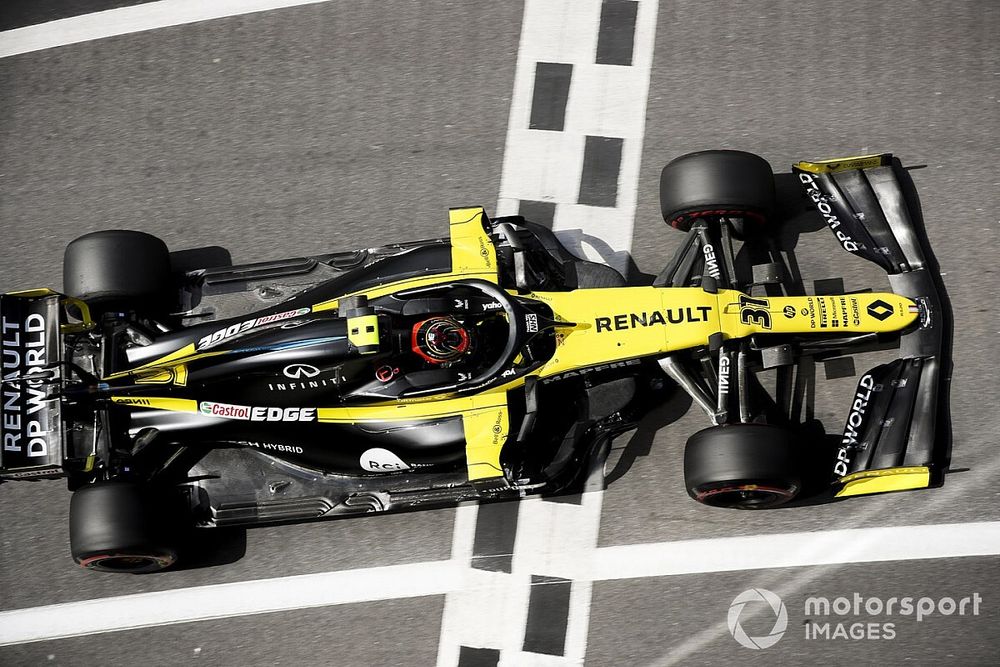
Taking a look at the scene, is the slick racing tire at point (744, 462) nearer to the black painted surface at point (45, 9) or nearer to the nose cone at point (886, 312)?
the nose cone at point (886, 312)

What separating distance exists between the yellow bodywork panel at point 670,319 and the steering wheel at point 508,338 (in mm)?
→ 316

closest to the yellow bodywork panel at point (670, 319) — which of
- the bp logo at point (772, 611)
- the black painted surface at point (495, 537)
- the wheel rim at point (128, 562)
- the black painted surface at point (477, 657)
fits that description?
the black painted surface at point (495, 537)

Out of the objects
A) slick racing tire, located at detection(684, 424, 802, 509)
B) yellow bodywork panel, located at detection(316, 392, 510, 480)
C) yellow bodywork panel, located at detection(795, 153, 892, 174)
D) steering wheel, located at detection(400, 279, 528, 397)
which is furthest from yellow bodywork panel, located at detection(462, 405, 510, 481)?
yellow bodywork panel, located at detection(795, 153, 892, 174)

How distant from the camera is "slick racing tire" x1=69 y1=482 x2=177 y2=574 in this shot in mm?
5484

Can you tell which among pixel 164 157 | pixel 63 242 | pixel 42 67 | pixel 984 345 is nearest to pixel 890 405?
pixel 984 345

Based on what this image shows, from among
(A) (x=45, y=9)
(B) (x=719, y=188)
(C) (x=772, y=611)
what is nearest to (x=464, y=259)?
(B) (x=719, y=188)

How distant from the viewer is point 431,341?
5.09 meters

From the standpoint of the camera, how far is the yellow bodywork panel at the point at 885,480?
212 inches

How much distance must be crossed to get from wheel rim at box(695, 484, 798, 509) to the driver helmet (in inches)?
69.5

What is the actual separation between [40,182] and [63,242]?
1.95ft

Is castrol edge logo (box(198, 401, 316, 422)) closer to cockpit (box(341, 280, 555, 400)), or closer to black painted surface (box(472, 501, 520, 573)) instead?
cockpit (box(341, 280, 555, 400))

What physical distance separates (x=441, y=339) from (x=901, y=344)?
3.07 meters

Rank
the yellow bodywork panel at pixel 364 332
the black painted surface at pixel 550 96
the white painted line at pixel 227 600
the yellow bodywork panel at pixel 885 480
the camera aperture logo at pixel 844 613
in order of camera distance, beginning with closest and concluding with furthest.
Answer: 1. the yellow bodywork panel at pixel 364 332
2. the yellow bodywork panel at pixel 885 480
3. the camera aperture logo at pixel 844 613
4. the white painted line at pixel 227 600
5. the black painted surface at pixel 550 96

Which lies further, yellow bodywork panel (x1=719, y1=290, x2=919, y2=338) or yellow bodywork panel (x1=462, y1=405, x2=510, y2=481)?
yellow bodywork panel (x1=719, y1=290, x2=919, y2=338)
